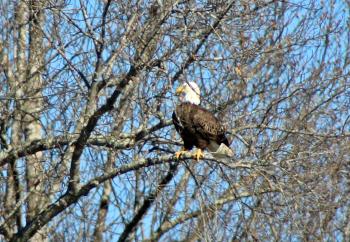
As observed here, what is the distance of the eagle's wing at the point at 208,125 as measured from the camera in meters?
9.27

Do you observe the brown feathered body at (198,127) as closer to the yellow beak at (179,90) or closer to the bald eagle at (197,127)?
the bald eagle at (197,127)

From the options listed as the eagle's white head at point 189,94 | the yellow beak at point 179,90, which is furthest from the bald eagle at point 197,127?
the yellow beak at point 179,90

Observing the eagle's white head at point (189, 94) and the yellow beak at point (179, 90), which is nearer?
the yellow beak at point (179, 90)

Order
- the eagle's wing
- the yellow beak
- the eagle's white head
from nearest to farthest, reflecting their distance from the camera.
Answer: the yellow beak < the eagle's white head < the eagle's wing

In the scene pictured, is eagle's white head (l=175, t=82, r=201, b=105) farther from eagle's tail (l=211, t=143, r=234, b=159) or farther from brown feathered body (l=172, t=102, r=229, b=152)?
eagle's tail (l=211, t=143, r=234, b=159)

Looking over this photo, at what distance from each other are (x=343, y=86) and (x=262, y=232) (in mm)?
2292

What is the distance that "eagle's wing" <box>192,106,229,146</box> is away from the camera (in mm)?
9266

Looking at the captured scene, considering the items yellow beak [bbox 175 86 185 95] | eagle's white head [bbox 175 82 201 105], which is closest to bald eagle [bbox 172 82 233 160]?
eagle's white head [bbox 175 82 201 105]

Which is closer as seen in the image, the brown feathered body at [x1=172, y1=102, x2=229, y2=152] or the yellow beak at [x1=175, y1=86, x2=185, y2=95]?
the yellow beak at [x1=175, y1=86, x2=185, y2=95]

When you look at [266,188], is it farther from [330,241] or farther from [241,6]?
[330,241]

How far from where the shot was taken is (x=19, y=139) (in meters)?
10.1

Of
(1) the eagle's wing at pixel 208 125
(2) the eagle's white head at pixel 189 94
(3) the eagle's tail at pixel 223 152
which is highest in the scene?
(2) the eagle's white head at pixel 189 94

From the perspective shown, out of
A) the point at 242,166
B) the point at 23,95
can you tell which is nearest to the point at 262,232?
the point at 242,166

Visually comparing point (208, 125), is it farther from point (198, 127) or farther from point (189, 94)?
point (189, 94)
